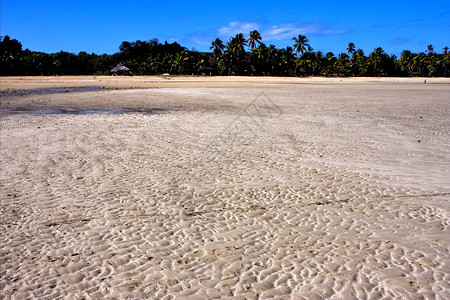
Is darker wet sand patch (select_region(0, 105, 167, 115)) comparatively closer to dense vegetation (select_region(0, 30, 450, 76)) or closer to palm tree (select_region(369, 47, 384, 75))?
dense vegetation (select_region(0, 30, 450, 76))

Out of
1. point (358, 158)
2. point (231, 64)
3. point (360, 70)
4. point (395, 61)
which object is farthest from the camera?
point (395, 61)

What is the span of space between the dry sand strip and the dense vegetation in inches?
2486

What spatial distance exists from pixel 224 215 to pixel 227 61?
241ft

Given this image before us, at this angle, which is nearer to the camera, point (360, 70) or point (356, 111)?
point (356, 111)

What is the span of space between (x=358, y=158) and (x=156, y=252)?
210 inches

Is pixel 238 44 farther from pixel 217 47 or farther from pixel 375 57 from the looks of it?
pixel 375 57

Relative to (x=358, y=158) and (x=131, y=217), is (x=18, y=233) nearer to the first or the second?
(x=131, y=217)

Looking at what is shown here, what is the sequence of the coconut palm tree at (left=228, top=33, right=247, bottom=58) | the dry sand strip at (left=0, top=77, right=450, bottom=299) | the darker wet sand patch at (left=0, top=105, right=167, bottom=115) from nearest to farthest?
the dry sand strip at (left=0, top=77, right=450, bottom=299), the darker wet sand patch at (left=0, top=105, right=167, bottom=115), the coconut palm tree at (left=228, top=33, right=247, bottom=58)

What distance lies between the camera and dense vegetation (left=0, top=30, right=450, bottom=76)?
223 feet

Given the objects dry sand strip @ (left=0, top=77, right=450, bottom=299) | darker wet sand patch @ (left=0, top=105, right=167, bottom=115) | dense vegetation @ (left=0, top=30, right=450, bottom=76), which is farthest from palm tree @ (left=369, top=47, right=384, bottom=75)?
dry sand strip @ (left=0, top=77, right=450, bottom=299)

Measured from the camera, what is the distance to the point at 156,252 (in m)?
4.23

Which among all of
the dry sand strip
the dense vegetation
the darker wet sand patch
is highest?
the dense vegetation

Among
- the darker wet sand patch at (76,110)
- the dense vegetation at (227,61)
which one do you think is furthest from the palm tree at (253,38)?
the darker wet sand patch at (76,110)

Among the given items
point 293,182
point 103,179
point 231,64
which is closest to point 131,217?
point 103,179
